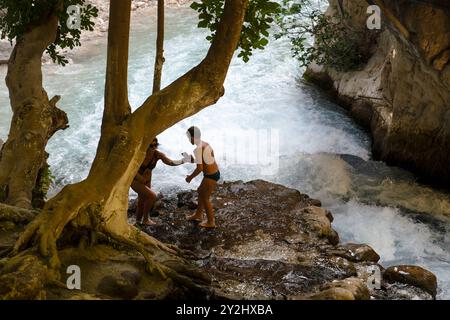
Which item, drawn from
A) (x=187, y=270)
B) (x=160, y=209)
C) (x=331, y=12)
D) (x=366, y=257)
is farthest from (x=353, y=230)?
(x=331, y=12)

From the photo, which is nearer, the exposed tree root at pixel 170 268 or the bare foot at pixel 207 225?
the exposed tree root at pixel 170 268

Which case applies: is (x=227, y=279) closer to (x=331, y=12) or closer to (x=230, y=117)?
(x=230, y=117)

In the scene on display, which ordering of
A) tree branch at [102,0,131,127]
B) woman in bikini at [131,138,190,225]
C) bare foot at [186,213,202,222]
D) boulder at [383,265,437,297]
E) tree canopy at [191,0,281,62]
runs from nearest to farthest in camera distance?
tree branch at [102,0,131,127] < tree canopy at [191,0,281,62] < boulder at [383,265,437,297] < woman in bikini at [131,138,190,225] < bare foot at [186,213,202,222]

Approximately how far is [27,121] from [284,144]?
24.6ft

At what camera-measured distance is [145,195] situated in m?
7.82

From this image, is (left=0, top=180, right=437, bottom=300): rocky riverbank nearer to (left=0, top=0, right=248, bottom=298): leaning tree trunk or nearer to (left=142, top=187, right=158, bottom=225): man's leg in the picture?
(left=142, top=187, right=158, bottom=225): man's leg

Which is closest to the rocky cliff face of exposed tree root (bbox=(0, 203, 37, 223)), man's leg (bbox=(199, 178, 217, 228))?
man's leg (bbox=(199, 178, 217, 228))

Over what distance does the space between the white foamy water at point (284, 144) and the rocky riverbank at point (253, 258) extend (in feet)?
3.07

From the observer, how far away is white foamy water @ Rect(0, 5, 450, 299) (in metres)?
9.12

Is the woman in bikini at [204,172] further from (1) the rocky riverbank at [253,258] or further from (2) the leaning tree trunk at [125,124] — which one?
(2) the leaning tree trunk at [125,124]

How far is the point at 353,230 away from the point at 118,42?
569 centimetres

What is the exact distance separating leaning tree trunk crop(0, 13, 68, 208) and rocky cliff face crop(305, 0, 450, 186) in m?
5.54

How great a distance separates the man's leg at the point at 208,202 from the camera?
303 inches

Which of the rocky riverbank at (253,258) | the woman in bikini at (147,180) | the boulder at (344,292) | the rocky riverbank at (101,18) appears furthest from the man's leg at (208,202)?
the rocky riverbank at (101,18)
